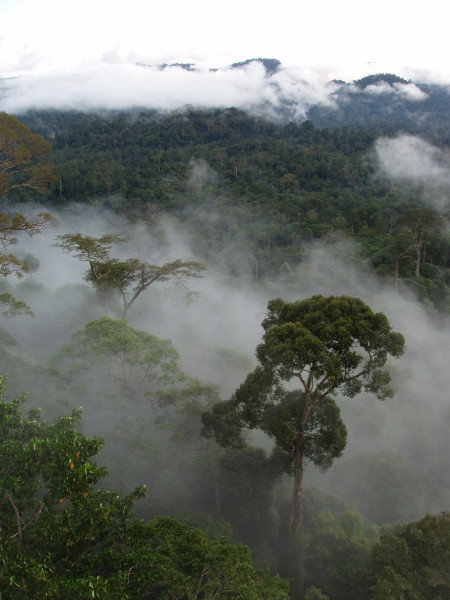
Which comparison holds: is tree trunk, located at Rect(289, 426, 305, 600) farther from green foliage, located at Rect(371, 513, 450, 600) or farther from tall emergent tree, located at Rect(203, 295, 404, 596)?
green foliage, located at Rect(371, 513, 450, 600)

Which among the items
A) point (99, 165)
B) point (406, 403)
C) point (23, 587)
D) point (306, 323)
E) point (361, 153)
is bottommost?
point (23, 587)

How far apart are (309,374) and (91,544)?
229 inches

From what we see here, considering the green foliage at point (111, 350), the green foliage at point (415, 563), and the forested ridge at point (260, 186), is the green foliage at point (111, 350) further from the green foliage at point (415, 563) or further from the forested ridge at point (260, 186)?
the forested ridge at point (260, 186)

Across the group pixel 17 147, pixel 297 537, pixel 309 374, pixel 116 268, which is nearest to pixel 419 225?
pixel 116 268

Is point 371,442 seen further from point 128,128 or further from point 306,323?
point 128,128

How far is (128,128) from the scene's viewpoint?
3039 inches

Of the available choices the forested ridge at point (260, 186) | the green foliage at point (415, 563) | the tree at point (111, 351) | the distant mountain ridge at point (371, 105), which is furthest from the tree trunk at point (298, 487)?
the distant mountain ridge at point (371, 105)

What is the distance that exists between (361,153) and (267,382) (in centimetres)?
6659

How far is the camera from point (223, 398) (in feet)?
60.5

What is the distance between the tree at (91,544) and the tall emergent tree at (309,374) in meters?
3.97

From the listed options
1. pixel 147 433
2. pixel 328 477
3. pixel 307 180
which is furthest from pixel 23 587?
pixel 307 180

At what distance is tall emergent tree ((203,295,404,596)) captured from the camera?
29.7 feet

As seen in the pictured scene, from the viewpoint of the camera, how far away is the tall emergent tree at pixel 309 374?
9.05m

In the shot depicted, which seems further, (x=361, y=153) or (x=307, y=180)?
(x=361, y=153)
